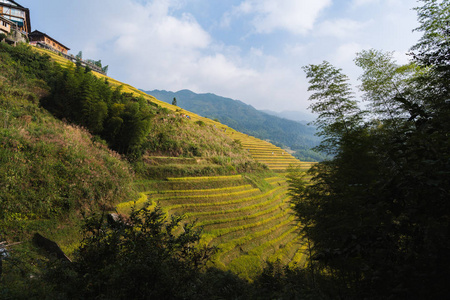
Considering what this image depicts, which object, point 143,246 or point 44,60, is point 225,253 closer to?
point 143,246

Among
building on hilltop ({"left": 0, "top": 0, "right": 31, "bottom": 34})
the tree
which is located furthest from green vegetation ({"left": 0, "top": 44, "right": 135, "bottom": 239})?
building on hilltop ({"left": 0, "top": 0, "right": 31, "bottom": 34})

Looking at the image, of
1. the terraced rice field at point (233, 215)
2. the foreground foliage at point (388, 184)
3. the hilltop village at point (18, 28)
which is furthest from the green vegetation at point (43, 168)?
the hilltop village at point (18, 28)

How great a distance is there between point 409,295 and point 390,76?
10.4 meters

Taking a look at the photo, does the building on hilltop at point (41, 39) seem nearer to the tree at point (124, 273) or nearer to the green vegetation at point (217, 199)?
the green vegetation at point (217, 199)

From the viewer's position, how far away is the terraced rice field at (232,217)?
1306 cm

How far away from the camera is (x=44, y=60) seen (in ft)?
73.5

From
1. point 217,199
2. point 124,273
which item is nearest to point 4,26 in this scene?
point 217,199

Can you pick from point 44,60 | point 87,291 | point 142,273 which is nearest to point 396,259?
point 142,273

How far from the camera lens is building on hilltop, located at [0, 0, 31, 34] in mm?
35406

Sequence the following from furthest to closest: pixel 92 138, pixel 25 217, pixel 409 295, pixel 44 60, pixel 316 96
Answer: pixel 44 60
pixel 92 138
pixel 316 96
pixel 25 217
pixel 409 295

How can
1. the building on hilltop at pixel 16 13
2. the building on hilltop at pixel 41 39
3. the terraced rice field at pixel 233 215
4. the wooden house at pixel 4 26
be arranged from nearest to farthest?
the terraced rice field at pixel 233 215
the wooden house at pixel 4 26
the building on hilltop at pixel 16 13
the building on hilltop at pixel 41 39

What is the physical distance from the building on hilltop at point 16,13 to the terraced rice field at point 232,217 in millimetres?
45771

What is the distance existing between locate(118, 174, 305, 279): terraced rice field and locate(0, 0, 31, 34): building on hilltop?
4577 cm

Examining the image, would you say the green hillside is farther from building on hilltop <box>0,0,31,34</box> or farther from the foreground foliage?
building on hilltop <box>0,0,31,34</box>
